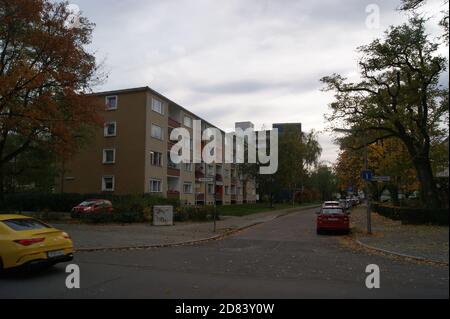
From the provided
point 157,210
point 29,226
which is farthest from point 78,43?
point 29,226

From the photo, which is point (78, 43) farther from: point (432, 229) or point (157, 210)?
point (432, 229)

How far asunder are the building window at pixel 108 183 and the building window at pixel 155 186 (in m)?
3.73

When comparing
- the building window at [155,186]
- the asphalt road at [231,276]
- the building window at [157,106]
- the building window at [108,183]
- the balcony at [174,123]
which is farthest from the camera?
the balcony at [174,123]

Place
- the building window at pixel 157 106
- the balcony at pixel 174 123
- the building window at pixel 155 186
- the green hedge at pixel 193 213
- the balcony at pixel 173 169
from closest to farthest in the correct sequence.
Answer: the green hedge at pixel 193 213 < the building window at pixel 155 186 < the building window at pixel 157 106 < the balcony at pixel 173 169 < the balcony at pixel 174 123

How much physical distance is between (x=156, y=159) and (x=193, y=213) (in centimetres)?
1575

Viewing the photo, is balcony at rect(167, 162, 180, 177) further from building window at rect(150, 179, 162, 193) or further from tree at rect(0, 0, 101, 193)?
tree at rect(0, 0, 101, 193)

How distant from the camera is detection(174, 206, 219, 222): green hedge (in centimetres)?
2744

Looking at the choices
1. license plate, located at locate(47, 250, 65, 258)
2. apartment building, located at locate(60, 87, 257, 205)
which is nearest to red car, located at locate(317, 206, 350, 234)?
license plate, located at locate(47, 250, 65, 258)

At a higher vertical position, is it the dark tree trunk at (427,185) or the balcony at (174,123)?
the balcony at (174,123)

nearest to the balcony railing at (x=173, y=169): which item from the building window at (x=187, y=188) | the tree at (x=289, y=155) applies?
the building window at (x=187, y=188)

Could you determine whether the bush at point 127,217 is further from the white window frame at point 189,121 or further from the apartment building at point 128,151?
the white window frame at point 189,121

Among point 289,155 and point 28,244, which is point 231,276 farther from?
point 289,155

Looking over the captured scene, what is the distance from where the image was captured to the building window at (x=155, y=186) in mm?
41513

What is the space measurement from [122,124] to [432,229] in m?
29.8
